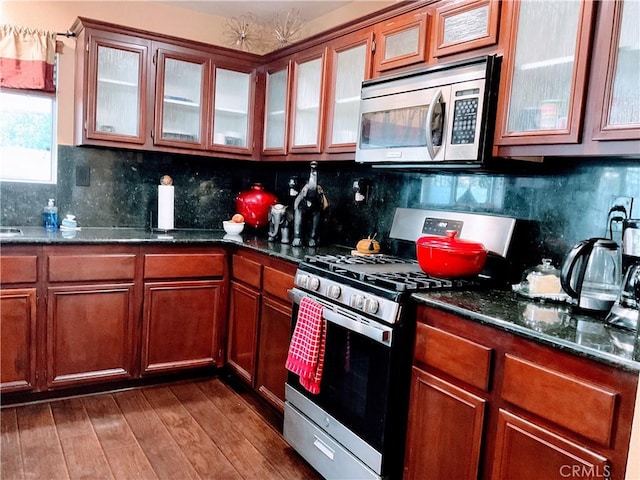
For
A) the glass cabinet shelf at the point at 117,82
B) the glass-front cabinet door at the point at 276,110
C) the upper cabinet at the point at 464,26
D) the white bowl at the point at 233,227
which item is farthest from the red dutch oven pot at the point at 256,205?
the upper cabinet at the point at 464,26

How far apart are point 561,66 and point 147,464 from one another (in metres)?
2.25

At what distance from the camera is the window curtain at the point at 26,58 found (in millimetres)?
2953

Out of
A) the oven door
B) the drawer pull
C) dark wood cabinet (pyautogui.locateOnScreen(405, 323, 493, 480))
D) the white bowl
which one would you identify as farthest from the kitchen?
the drawer pull

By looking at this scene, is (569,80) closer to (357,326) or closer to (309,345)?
(357,326)

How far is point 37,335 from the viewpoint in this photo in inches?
104

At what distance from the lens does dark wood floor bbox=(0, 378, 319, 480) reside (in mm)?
2146

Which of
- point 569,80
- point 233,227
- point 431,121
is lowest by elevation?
point 233,227

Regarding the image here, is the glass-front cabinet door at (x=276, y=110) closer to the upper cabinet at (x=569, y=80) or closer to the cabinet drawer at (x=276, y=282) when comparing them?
the cabinet drawer at (x=276, y=282)

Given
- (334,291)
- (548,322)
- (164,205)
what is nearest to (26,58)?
(164,205)

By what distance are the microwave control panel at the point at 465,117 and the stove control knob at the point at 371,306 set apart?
726 millimetres

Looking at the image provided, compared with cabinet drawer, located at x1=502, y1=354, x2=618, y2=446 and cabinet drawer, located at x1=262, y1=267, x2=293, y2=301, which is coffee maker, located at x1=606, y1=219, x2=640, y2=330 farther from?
cabinet drawer, located at x1=262, y1=267, x2=293, y2=301

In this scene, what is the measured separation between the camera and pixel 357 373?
1954 mm

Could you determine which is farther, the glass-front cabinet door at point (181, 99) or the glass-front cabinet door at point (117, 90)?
the glass-front cabinet door at point (181, 99)

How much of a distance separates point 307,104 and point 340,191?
573mm
